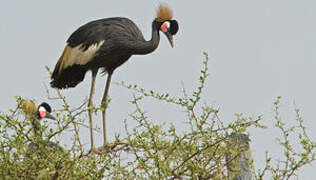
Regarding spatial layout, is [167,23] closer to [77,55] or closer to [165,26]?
[165,26]

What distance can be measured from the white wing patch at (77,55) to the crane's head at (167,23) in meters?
0.79

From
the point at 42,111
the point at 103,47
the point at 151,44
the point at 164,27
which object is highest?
the point at 42,111

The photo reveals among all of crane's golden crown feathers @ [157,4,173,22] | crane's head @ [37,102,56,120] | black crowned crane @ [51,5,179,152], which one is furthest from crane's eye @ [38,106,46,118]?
crane's golden crown feathers @ [157,4,173,22]

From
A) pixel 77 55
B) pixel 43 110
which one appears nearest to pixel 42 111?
pixel 43 110

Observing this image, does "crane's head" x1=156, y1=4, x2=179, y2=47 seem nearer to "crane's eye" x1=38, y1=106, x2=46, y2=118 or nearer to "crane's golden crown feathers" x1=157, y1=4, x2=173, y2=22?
"crane's golden crown feathers" x1=157, y1=4, x2=173, y2=22

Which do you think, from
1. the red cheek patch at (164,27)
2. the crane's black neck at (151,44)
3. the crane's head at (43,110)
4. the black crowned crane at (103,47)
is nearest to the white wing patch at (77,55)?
Result: the black crowned crane at (103,47)

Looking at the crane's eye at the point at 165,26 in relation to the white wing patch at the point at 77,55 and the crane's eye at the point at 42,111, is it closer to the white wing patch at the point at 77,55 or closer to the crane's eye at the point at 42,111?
the white wing patch at the point at 77,55

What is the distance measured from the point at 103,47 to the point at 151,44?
55cm

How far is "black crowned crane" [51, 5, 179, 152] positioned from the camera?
525cm

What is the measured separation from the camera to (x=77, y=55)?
17.5 feet

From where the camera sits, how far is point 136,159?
11.1ft

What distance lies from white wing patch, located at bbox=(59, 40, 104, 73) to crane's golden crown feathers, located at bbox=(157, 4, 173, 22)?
0.87 m

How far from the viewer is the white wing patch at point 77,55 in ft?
17.2

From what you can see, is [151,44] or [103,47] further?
[151,44]
